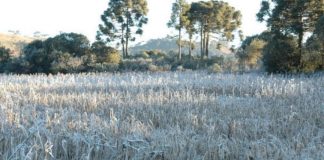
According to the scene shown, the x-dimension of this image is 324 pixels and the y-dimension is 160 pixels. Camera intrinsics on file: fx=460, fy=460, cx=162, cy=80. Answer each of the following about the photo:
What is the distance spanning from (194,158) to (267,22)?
806 inches

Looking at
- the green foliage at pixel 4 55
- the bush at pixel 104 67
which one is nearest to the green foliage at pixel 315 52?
the bush at pixel 104 67

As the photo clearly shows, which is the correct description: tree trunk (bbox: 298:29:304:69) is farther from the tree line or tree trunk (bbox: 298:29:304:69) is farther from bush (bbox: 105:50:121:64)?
bush (bbox: 105:50:121:64)

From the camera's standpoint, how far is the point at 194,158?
391 centimetres

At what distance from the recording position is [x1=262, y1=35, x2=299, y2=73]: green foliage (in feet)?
71.7

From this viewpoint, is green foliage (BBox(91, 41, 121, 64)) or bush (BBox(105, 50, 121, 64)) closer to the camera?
bush (BBox(105, 50, 121, 64))

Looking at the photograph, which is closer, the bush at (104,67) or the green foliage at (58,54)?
the green foliage at (58,54)

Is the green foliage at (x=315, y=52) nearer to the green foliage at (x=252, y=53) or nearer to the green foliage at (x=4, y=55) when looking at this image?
the green foliage at (x=252, y=53)

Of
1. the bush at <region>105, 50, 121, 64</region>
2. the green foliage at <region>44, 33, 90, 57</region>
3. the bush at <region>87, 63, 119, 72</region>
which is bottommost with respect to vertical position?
the bush at <region>87, 63, 119, 72</region>

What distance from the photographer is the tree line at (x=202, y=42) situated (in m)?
22.0

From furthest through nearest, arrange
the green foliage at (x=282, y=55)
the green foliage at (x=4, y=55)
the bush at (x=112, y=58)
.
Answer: the green foliage at (x=4, y=55) → the bush at (x=112, y=58) → the green foliage at (x=282, y=55)

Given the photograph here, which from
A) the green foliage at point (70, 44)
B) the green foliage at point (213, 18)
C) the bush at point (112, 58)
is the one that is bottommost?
the bush at point (112, 58)

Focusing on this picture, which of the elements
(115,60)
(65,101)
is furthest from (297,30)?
(65,101)

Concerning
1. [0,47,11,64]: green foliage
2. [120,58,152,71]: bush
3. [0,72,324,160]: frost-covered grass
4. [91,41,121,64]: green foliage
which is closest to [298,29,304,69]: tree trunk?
[120,58,152,71]: bush

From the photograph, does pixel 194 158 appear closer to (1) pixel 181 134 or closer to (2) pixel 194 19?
(1) pixel 181 134
